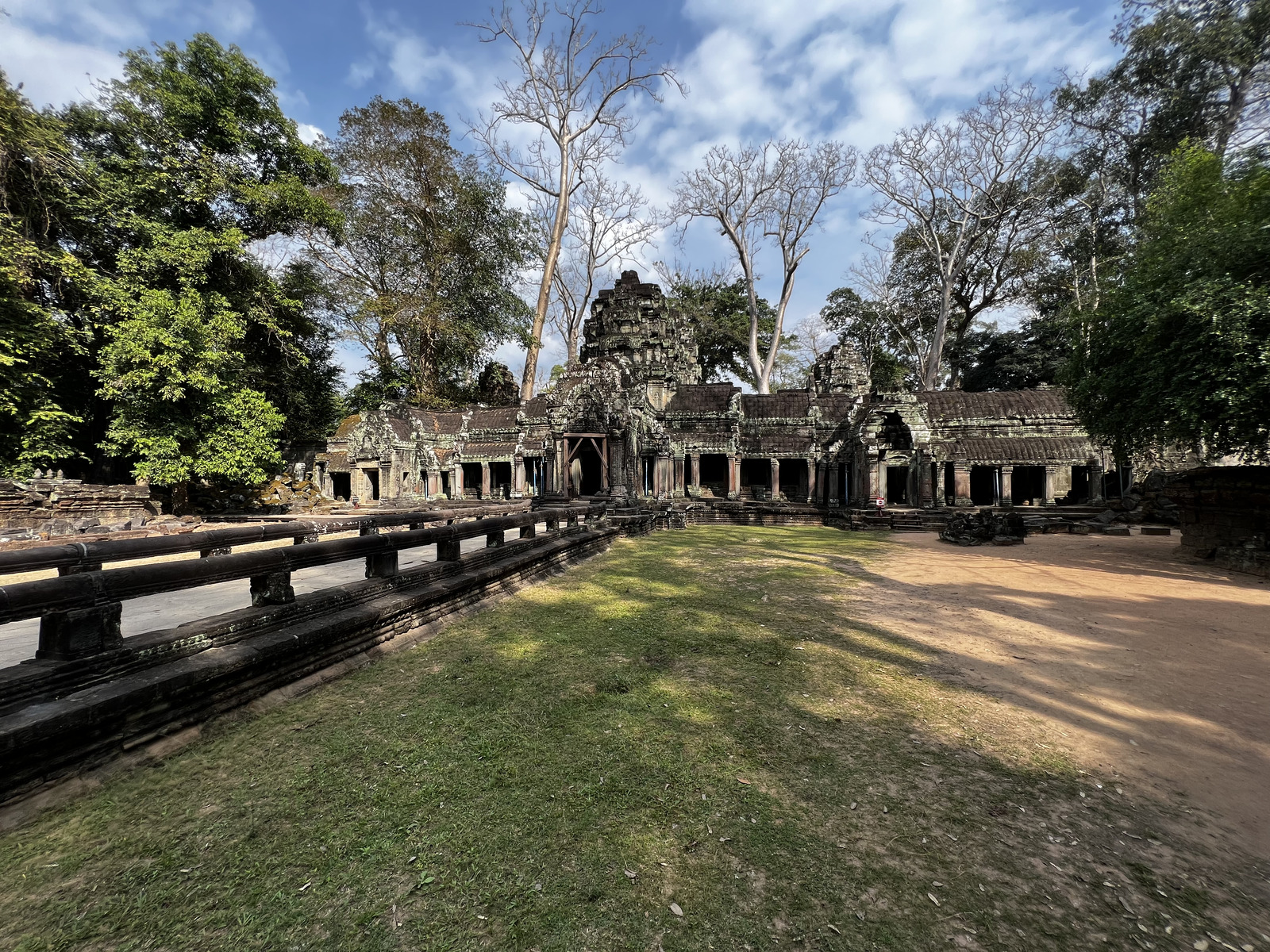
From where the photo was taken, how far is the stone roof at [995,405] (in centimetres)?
2106

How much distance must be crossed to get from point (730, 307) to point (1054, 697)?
40.2 meters

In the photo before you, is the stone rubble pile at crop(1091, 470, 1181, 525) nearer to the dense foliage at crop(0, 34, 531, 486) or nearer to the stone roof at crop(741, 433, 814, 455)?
the stone roof at crop(741, 433, 814, 455)

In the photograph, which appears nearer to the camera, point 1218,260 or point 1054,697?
point 1054,697

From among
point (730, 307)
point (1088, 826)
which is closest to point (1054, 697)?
point (1088, 826)

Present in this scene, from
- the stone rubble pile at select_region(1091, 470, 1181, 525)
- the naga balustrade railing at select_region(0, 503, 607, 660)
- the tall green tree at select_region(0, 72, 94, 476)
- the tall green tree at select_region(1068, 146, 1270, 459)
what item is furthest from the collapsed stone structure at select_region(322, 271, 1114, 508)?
the naga balustrade railing at select_region(0, 503, 607, 660)

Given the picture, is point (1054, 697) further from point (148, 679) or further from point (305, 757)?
point (148, 679)

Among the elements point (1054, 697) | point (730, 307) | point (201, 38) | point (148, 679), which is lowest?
point (1054, 697)

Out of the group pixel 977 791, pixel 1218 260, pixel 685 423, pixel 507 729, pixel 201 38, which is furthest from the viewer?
pixel 685 423

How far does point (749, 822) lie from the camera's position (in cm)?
233

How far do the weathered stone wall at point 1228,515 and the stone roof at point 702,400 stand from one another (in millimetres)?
16015

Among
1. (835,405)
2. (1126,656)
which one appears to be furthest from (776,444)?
(1126,656)

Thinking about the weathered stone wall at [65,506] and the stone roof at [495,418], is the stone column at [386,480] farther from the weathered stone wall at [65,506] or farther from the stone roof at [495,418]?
the weathered stone wall at [65,506]

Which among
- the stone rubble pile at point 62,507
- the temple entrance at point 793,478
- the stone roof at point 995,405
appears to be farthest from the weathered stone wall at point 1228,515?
the stone rubble pile at point 62,507

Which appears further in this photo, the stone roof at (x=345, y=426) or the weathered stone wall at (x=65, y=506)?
the stone roof at (x=345, y=426)
